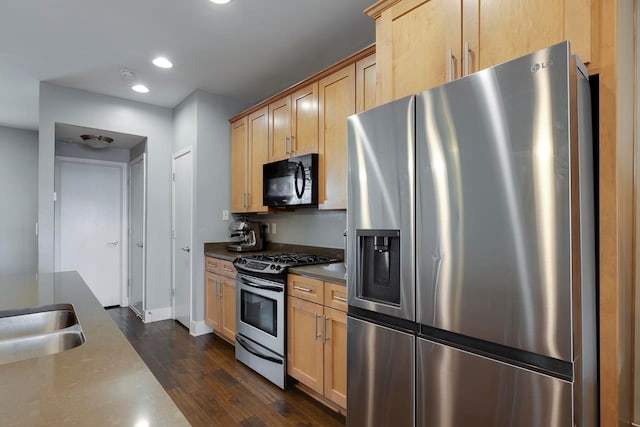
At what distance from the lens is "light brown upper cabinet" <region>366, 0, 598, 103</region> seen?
1.17m

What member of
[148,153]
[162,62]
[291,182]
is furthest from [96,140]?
[291,182]

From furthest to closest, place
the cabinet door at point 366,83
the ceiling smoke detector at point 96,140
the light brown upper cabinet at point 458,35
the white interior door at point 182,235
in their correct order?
1. the ceiling smoke detector at point 96,140
2. the white interior door at point 182,235
3. the cabinet door at point 366,83
4. the light brown upper cabinet at point 458,35

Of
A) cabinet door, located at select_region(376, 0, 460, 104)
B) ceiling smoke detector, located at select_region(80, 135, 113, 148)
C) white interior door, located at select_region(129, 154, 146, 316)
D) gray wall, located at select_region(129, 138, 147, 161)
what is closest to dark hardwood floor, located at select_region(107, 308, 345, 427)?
white interior door, located at select_region(129, 154, 146, 316)

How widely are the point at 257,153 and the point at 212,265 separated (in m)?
1.25

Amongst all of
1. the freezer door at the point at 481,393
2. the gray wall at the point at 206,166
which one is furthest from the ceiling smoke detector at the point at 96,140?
the freezer door at the point at 481,393

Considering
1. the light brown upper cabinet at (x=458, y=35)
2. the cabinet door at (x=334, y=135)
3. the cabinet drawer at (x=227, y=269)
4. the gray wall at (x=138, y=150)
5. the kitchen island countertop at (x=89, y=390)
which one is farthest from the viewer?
the gray wall at (x=138, y=150)

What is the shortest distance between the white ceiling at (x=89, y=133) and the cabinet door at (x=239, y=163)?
3.89ft

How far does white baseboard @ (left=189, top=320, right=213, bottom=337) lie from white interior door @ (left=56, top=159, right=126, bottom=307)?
1.95m

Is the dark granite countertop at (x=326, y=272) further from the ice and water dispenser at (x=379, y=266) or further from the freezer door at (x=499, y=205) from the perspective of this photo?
the freezer door at (x=499, y=205)

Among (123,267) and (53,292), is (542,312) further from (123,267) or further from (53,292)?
(123,267)

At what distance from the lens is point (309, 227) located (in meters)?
3.26

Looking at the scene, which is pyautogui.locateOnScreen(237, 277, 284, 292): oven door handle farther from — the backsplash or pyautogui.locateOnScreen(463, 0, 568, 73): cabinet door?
pyautogui.locateOnScreen(463, 0, 568, 73): cabinet door

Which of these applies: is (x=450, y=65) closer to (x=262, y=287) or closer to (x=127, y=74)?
(x=262, y=287)

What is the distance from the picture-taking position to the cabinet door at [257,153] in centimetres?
329
